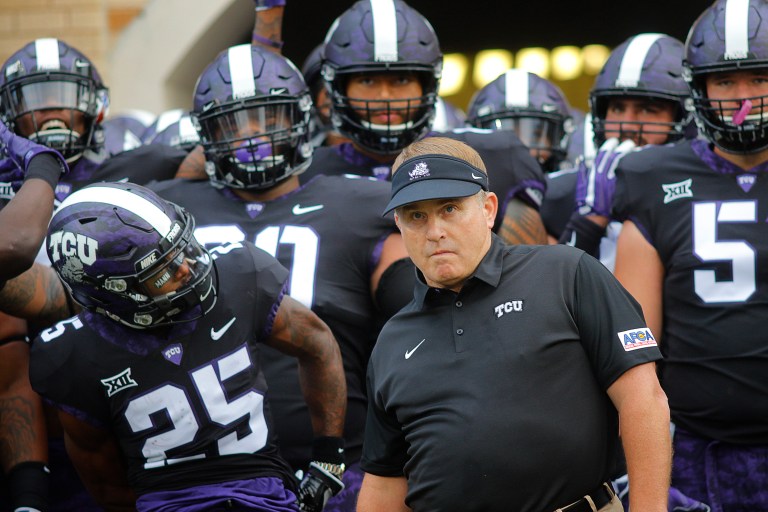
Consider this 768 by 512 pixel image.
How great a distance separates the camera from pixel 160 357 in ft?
11.4

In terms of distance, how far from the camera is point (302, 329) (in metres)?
3.71

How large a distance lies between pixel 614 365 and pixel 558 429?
0.21 m

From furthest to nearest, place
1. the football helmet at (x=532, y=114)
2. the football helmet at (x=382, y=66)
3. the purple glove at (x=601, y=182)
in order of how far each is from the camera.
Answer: the football helmet at (x=532, y=114) < the football helmet at (x=382, y=66) < the purple glove at (x=601, y=182)

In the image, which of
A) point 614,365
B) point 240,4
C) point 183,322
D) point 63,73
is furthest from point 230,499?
point 240,4

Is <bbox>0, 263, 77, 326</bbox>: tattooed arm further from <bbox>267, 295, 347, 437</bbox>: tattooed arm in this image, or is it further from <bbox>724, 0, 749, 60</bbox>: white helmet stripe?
<bbox>724, 0, 749, 60</bbox>: white helmet stripe

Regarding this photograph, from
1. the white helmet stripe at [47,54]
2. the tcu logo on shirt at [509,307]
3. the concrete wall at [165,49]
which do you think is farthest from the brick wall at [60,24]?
the tcu logo on shirt at [509,307]

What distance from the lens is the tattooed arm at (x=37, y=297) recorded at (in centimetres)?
380

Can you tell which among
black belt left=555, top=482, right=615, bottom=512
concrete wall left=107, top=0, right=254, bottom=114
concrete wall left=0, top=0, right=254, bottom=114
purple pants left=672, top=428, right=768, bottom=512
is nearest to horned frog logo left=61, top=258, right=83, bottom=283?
black belt left=555, top=482, right=615, bottom=512

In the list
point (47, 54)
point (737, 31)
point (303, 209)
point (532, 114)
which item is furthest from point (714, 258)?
point (47, 54)

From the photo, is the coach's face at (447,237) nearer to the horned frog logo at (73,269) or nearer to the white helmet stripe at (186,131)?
the horned frog logo at (73,269)

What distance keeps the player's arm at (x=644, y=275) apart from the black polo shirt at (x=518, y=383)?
985mm

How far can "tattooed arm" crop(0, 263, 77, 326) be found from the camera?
3.80 m

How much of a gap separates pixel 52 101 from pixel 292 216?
4.05ft

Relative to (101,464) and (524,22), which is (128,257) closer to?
(101,464)
